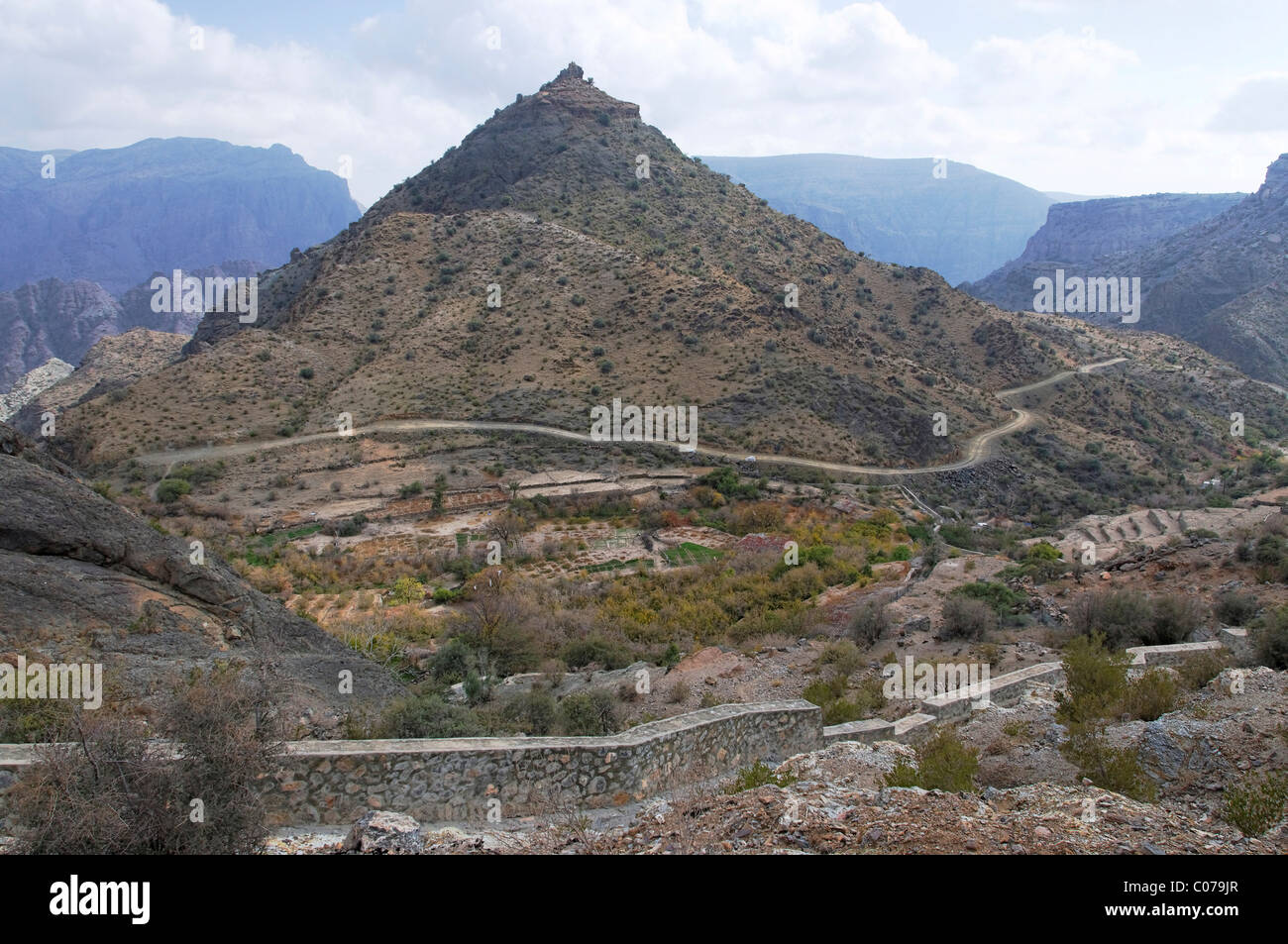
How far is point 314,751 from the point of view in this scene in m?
6.07

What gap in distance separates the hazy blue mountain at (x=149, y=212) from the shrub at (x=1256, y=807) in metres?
145

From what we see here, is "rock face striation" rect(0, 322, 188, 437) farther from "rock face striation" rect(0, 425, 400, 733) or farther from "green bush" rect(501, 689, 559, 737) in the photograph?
"green bush" rect(501, 689, 559, 737)

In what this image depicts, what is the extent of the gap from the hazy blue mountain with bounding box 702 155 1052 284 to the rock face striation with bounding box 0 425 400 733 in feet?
451

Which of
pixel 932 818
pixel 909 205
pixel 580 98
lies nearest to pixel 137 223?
pixel 580 98

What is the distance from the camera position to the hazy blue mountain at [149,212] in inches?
4993

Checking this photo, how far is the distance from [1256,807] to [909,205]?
164 metres

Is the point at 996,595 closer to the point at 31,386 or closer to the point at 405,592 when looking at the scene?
the point at 405,592

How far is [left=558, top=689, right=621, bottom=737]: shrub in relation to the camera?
28.6ft

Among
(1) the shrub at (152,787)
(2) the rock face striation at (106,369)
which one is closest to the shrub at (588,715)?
(1) the shrub at (152,787)

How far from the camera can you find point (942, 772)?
20.9ft

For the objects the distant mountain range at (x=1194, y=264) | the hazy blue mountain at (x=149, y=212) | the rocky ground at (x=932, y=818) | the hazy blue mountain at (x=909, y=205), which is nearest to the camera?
the rocky ground at (x=932, y=818)

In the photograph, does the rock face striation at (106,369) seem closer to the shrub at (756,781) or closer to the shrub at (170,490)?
the shrub at (170,490)
